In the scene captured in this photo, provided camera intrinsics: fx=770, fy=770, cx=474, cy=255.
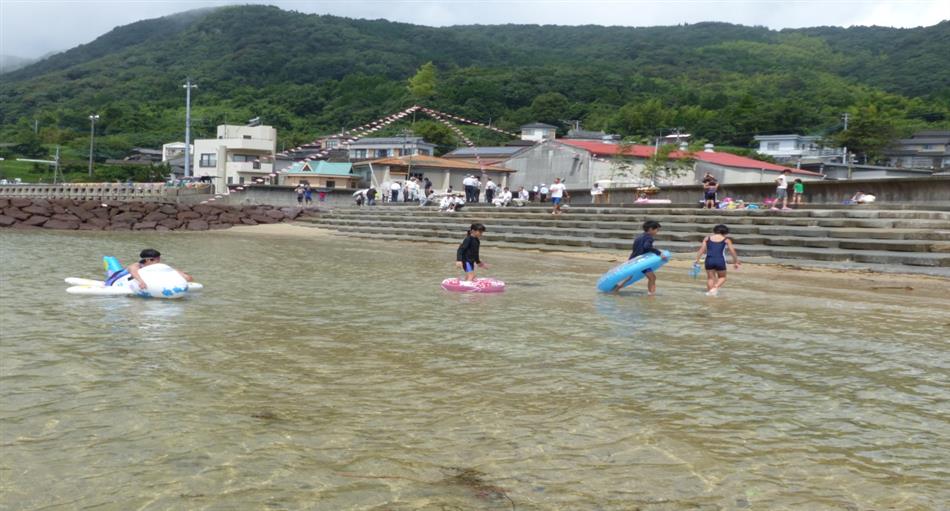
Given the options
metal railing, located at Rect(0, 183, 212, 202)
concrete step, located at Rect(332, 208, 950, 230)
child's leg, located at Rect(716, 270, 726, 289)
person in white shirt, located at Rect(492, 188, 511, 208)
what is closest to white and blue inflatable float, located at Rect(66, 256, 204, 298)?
child's leg, located at Rect(716, 270, 726, 289)

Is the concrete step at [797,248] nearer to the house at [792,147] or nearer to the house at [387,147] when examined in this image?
the house at [387,147]

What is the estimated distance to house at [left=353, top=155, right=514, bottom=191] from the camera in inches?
2146

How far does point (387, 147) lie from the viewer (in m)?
74.6

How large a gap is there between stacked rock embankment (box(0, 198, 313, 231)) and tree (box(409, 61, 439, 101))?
55.1 m

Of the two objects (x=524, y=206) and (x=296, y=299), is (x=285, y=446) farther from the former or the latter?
(x=524, y=206)

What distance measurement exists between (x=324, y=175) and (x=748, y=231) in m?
42.8

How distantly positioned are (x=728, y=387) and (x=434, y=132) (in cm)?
7762

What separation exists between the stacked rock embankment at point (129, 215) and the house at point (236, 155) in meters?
25.3

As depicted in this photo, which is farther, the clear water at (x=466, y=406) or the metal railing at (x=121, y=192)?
the metal railing at (x=121, y=192)

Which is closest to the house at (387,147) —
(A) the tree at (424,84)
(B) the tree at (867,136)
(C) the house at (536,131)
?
(C) the house at (536,131)

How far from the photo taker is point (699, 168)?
→ 1993 inches

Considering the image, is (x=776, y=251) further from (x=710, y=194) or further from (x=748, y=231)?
(x=710, y=194)

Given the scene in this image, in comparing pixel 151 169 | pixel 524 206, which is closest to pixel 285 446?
pixel 524 206

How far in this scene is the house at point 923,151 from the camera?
73.3 meters
